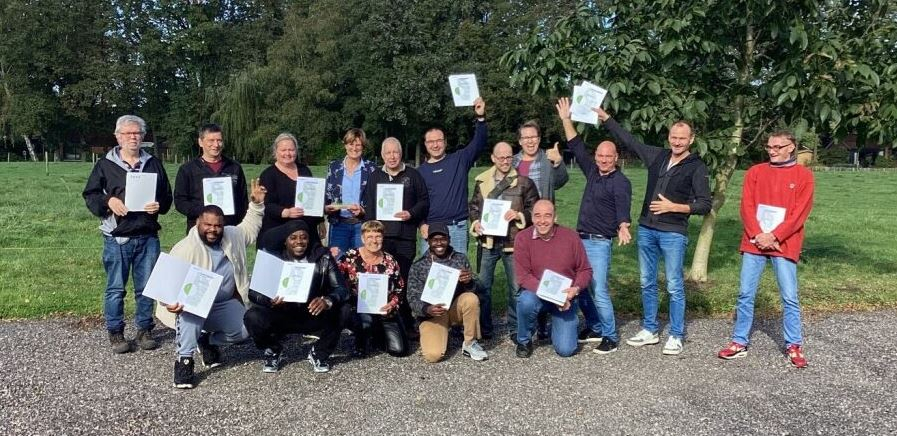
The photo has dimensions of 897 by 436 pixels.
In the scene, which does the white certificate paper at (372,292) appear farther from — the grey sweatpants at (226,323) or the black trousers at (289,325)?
the grey sweatpants at (226,323)

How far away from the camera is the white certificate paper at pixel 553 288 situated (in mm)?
6066

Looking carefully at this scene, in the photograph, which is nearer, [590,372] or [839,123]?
[590,372]

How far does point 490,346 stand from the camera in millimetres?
6520

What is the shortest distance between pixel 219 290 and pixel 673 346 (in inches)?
155

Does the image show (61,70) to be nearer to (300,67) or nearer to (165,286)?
(300,67)

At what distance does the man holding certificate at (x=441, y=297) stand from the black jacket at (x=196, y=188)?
1.74m

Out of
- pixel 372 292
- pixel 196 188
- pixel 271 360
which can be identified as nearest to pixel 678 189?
pixel 372 292

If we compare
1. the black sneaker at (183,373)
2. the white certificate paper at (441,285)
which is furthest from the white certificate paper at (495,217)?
the black sneaker at (183,373)

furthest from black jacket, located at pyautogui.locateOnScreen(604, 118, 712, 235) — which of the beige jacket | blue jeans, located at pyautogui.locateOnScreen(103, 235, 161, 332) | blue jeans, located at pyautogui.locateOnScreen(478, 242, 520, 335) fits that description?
blue jeans, located at pyautogui.locateOnScreen(103, 235, 161, 332)

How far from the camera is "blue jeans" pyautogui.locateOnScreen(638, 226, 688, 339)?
6.15 meters

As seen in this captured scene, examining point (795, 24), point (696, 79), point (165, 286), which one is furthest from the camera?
point (696, 79)

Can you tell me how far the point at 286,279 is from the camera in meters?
5.75

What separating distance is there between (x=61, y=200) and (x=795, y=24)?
1840 cm

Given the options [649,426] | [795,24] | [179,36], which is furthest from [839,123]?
[179,36]
